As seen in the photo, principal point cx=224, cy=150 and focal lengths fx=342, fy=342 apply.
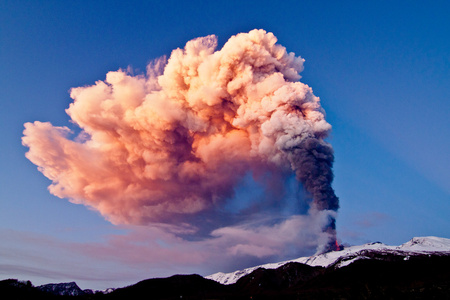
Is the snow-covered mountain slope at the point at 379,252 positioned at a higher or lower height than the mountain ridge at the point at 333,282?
higher

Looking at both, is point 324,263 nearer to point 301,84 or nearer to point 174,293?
point 174,293

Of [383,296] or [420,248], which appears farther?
[420,248]

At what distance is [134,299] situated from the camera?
375ft

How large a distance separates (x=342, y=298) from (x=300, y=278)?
58.9m

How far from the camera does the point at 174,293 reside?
12606 cm

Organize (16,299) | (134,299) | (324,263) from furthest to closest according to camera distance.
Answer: (324,263)
(134,299)
(16,299)

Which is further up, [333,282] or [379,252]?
[379,252]

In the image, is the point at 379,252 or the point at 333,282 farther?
the point at 379,252

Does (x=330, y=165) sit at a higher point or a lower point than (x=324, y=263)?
higher

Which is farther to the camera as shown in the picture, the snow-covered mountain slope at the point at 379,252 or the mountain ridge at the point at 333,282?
the snow-covered mountain slope at the point at 379,252

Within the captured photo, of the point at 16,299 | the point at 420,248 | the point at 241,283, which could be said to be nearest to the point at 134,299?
the point at 16,299

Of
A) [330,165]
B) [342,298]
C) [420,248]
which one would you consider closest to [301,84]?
[330,165]

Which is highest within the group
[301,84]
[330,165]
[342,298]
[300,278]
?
[301,84]

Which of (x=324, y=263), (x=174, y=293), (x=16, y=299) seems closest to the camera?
(x=16, y=299)
